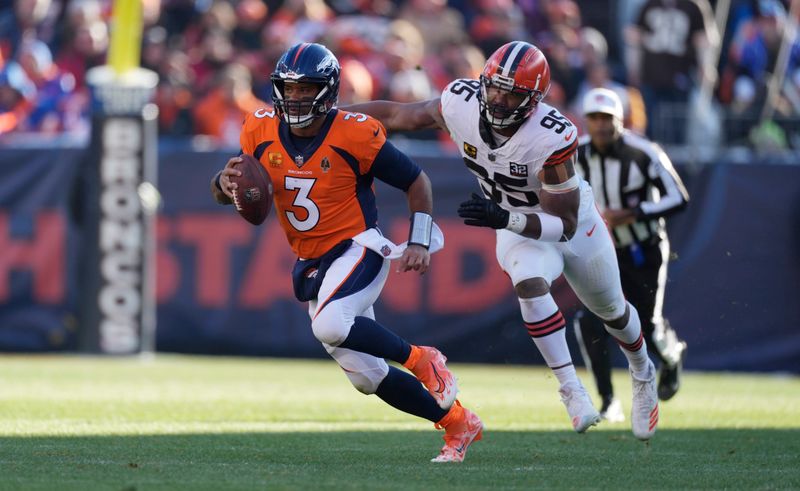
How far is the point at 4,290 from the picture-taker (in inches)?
520

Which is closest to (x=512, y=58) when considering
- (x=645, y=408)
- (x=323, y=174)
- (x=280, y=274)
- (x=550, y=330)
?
(x=323, y=174)

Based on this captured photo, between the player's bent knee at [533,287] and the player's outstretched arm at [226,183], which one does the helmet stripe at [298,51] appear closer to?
the player's outstretched arm at [226,183]

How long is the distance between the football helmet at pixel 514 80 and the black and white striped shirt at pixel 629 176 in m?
2.28

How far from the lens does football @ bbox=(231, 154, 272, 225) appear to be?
6.29 metres

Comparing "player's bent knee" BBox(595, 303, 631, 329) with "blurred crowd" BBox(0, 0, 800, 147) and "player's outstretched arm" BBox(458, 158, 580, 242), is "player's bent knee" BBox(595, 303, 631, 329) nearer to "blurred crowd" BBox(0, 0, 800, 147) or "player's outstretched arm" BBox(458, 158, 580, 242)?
"player's outstretched arm" BBox(458, 158, 580, 242)

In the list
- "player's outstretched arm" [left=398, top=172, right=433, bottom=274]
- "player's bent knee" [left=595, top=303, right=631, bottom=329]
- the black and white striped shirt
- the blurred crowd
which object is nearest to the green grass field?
"player's bent knee" [left=595, top=303, right=631, bottom=329]

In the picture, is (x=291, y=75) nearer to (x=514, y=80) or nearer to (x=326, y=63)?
(x=326, y=63)

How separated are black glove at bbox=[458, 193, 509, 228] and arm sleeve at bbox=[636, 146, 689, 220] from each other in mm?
2683

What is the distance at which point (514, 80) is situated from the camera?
6609mm

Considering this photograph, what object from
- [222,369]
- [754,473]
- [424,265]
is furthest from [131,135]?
[754,473]

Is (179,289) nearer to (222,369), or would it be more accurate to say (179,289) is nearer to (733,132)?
(222,369)

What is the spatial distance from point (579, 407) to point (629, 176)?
2631 mm

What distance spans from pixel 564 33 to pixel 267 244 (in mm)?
4268

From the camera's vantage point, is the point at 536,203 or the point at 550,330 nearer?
the point at 550,330
